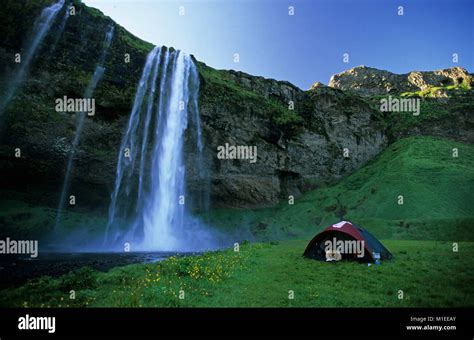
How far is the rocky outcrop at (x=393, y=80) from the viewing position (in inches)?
4959

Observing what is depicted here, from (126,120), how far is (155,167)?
9574 mm

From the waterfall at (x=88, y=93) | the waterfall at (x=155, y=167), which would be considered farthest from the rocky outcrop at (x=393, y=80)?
the waterfall at (x=88, y=93)

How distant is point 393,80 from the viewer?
455 ft

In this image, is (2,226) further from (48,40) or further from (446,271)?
(446,271)

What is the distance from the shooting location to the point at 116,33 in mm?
51438

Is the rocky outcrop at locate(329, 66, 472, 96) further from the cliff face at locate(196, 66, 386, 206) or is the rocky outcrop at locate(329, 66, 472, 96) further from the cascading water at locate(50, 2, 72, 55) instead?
the cascading water at locate(50, 2, 72, 55)

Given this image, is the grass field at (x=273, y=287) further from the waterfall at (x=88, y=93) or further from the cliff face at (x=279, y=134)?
the cliff face at (x=279, y=134)

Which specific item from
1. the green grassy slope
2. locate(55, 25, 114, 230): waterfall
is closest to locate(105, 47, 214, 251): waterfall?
locate(55, 25, 114, 230): waterfall

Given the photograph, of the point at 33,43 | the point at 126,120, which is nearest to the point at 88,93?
the point at 126,120

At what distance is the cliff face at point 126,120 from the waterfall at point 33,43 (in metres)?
0.79

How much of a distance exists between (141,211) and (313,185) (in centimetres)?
3803

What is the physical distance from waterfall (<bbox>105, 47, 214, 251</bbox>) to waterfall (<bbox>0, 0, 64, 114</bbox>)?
1525 cm

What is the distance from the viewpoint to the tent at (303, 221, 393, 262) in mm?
18959

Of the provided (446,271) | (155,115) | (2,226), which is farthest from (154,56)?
(446,271)
